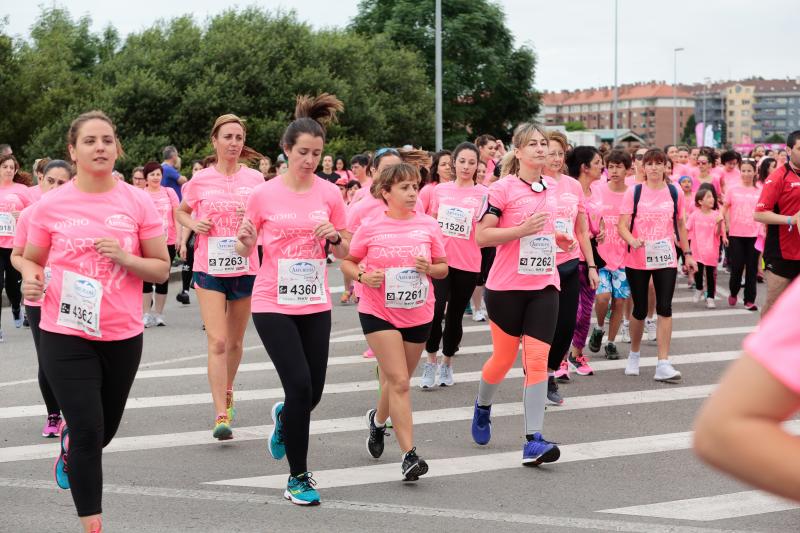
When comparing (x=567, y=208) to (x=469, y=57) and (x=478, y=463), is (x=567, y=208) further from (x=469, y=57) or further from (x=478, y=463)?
(x=469, y=57)

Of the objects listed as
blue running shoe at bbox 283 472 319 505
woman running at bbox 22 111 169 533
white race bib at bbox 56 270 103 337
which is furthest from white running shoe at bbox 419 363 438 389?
white race bib at bbox 56 270 103 337

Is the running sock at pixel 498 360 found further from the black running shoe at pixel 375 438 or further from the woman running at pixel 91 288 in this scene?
the woman running at pixel 91 288

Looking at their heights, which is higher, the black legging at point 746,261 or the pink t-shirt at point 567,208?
the pink t-shirt at point 567,208

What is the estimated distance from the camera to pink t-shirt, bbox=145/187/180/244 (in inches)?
547

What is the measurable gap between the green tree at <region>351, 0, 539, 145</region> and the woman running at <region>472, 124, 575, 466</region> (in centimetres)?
4798

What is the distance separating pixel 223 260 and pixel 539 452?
2.42 metres

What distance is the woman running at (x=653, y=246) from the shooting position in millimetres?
9203

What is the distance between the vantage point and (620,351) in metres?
11.2

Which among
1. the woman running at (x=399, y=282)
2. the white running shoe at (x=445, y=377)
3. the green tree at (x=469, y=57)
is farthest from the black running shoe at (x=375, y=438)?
the green tree at (x=469, y=57)

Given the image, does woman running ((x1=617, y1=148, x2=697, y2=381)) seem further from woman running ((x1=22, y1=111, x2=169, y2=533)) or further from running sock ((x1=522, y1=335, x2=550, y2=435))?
woman running ((x1=22, y1=111, x2=169, y2=533))

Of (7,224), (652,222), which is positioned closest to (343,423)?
(652,222)

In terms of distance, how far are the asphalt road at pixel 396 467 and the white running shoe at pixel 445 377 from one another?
0.14 metres

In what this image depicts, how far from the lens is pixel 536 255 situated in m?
6.85

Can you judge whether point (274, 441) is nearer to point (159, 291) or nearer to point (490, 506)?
point (490, 506)
